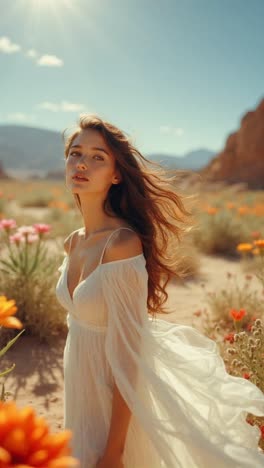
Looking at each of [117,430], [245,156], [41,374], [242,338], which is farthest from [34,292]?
[245,156]

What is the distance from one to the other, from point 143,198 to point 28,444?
156cm

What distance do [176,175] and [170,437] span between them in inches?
52.2

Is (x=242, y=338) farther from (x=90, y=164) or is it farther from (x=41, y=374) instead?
(x=41, y=374)

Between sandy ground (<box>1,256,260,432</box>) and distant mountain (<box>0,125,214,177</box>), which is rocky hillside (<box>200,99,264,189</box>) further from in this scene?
distant mountain (<box>0,125,214,177</box>)

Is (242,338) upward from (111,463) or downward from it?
upward

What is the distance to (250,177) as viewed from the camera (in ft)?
118

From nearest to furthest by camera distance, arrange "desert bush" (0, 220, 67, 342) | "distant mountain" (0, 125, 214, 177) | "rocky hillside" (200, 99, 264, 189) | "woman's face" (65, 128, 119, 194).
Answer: "woman's face" (65, 128, 119, 194) < "desert bush" (0, 220, 67, 342) < "rocky hillside" (200, 99, 264, 189) < "distant mountain" (0, 125, 214, 177)

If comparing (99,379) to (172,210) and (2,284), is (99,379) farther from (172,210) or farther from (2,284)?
(2,284)

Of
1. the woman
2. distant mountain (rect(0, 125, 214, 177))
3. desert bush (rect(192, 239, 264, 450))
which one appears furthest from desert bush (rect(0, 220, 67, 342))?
distant mountain (rect(0, 125, 214, 177))

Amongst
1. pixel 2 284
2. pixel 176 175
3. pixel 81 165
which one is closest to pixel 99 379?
pixel 81 165

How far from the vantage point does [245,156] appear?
123 ft

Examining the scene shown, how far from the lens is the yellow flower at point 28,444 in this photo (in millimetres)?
656

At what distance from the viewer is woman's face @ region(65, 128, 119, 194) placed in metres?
1.95

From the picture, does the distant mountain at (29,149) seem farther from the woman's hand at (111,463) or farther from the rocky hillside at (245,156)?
the woman's hand at (111,463)
